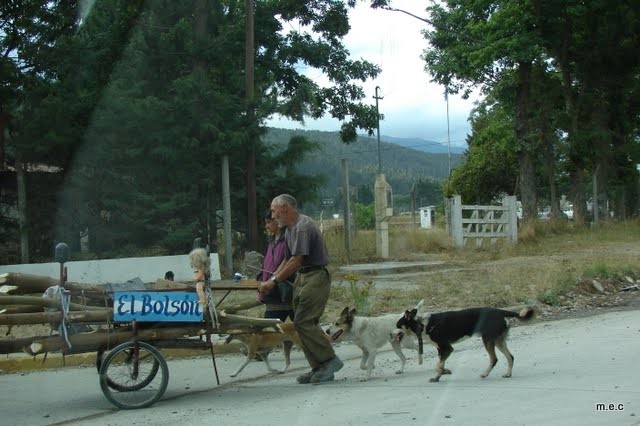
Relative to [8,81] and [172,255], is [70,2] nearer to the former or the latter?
[8,81]

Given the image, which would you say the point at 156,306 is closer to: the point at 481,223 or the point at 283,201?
the point at 283,201

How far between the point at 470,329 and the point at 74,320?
3.93 metres

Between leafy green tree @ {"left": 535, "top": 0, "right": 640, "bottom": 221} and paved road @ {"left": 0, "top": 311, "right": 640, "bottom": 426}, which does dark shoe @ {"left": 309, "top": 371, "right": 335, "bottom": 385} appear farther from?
leafy green tree @ {"left": 535, "top": 0, "right": 640, "bottom": 221}

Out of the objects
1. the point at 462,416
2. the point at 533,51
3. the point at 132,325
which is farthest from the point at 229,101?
the point at 533,51

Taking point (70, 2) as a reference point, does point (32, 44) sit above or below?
below

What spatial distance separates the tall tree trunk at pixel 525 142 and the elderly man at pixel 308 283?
79.6 ft

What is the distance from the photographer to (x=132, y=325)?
709 cm

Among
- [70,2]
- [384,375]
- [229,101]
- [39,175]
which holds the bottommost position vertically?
[384,375]

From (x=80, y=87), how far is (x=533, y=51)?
18.5m

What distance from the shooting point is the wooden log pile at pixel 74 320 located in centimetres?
684

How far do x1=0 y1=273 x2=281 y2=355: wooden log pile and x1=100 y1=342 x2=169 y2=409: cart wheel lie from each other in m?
0.14

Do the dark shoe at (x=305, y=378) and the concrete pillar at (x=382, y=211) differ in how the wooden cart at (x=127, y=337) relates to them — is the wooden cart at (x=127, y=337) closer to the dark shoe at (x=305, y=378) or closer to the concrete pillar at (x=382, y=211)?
the dark shoe at (x=305, y=378)

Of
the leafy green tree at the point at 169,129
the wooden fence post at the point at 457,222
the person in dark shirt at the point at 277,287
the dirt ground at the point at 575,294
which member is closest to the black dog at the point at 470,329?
the person in dark shirt at the point at 277,287

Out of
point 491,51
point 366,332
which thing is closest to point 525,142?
point 491,51
